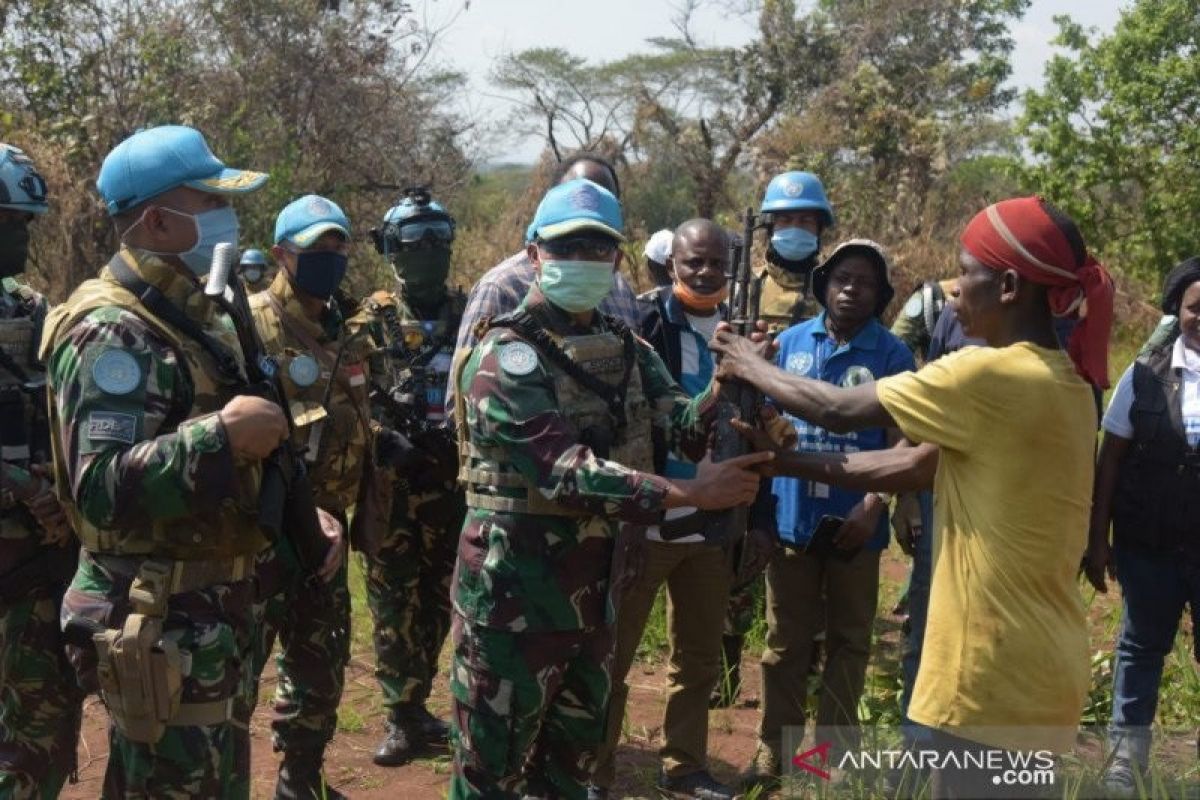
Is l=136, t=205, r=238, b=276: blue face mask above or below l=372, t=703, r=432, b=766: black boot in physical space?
above

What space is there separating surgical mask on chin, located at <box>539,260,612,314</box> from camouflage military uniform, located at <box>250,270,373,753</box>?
1.36 metres

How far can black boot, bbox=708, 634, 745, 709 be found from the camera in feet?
19.2

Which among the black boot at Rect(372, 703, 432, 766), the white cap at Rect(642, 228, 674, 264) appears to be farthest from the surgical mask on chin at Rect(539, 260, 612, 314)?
the white cap at Rect(642, 228, 674, 264)

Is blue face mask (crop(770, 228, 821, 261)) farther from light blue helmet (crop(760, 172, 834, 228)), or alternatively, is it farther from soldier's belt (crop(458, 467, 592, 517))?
soldier's belt (crop(458, 467, 592, 517))

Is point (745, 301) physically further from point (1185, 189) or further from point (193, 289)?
point (1185, 189)

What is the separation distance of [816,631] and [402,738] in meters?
1.77

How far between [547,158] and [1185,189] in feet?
28.9

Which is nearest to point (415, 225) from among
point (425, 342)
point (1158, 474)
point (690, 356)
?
point (425, 342)

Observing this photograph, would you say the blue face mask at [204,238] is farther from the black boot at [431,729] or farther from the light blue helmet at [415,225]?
the black boot at [431,729]

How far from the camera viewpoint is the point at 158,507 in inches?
118

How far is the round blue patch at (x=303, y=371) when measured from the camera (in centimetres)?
471

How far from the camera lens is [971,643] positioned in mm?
2938

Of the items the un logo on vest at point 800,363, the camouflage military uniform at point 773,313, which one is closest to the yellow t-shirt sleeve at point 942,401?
the un logo on vest at point 800,363

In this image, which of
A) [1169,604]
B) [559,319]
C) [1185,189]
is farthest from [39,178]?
[1185,189]
